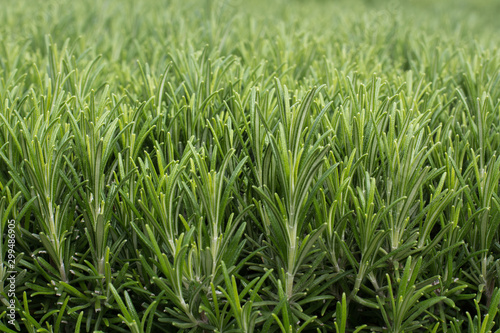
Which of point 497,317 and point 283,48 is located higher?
point 283,48

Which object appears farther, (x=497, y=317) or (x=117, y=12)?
(x=117, y=12)

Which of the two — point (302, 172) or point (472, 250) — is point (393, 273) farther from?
point (302, 172)

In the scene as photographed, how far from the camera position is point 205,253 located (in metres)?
1.48

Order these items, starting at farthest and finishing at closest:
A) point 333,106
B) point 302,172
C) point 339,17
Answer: point 339,17
point 333,106
point 302,172

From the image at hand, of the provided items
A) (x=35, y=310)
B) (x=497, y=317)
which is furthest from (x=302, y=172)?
(x=35, y=310)

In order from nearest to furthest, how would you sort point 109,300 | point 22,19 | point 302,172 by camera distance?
1. point 302,172
2. point 109,300
3. point 22,19

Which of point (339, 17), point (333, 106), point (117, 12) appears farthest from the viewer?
point (339, 17)

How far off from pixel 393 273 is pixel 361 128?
22.2 inches

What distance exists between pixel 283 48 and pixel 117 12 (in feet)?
7.69

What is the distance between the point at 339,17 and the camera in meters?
4.95

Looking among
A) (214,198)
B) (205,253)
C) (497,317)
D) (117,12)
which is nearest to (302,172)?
(214,198)

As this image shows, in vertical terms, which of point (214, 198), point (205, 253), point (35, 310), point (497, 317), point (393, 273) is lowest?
point (35, 310)

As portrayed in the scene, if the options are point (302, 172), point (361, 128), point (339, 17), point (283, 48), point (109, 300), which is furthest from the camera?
point (339, 17)

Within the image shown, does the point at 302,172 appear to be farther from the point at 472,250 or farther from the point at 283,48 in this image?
the point at 283,48
